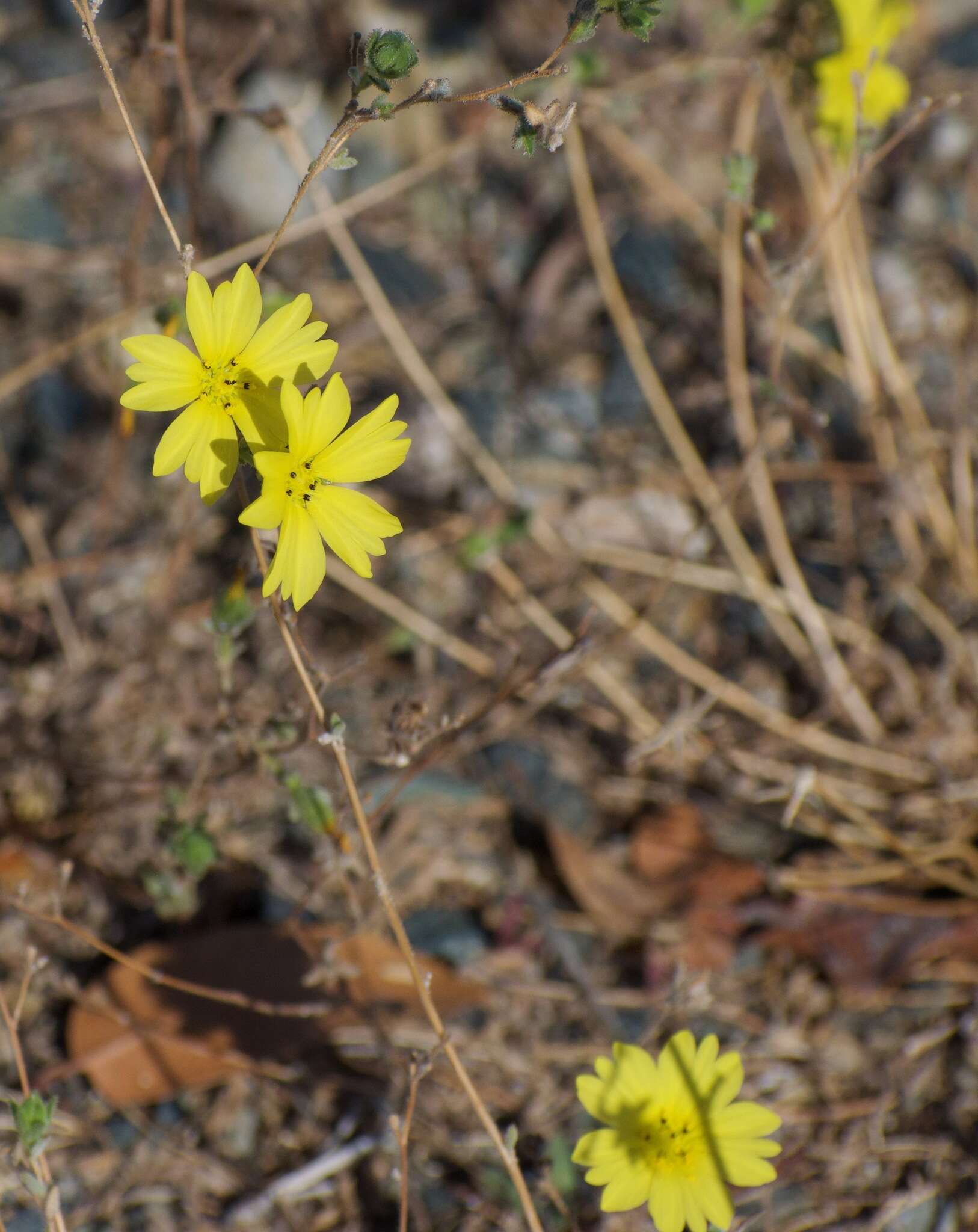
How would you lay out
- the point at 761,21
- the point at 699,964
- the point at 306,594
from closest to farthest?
the point at 306,594
the point at 699,964
the point at 761,21

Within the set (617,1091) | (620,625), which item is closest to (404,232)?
(620,625)

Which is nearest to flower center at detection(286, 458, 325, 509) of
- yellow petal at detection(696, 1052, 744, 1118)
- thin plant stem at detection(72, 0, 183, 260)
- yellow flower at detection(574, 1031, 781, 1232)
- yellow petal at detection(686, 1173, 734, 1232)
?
thin plant stem at detection(72, 0, 183, 260)

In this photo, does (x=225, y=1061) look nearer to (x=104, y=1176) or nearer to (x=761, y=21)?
(x=104, y=1176)

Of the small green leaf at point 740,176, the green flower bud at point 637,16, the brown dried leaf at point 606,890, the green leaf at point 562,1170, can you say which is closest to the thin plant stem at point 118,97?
the green flower bud at point 637,16

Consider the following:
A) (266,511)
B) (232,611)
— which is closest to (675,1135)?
(232,611)

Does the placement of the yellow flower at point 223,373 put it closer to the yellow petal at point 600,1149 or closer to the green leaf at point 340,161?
the green leaf at point 340,161

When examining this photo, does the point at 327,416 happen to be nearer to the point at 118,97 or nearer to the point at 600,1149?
the point at 118,97

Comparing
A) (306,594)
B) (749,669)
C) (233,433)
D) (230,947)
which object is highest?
(233,433)

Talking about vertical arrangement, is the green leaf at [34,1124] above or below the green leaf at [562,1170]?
Result: above
